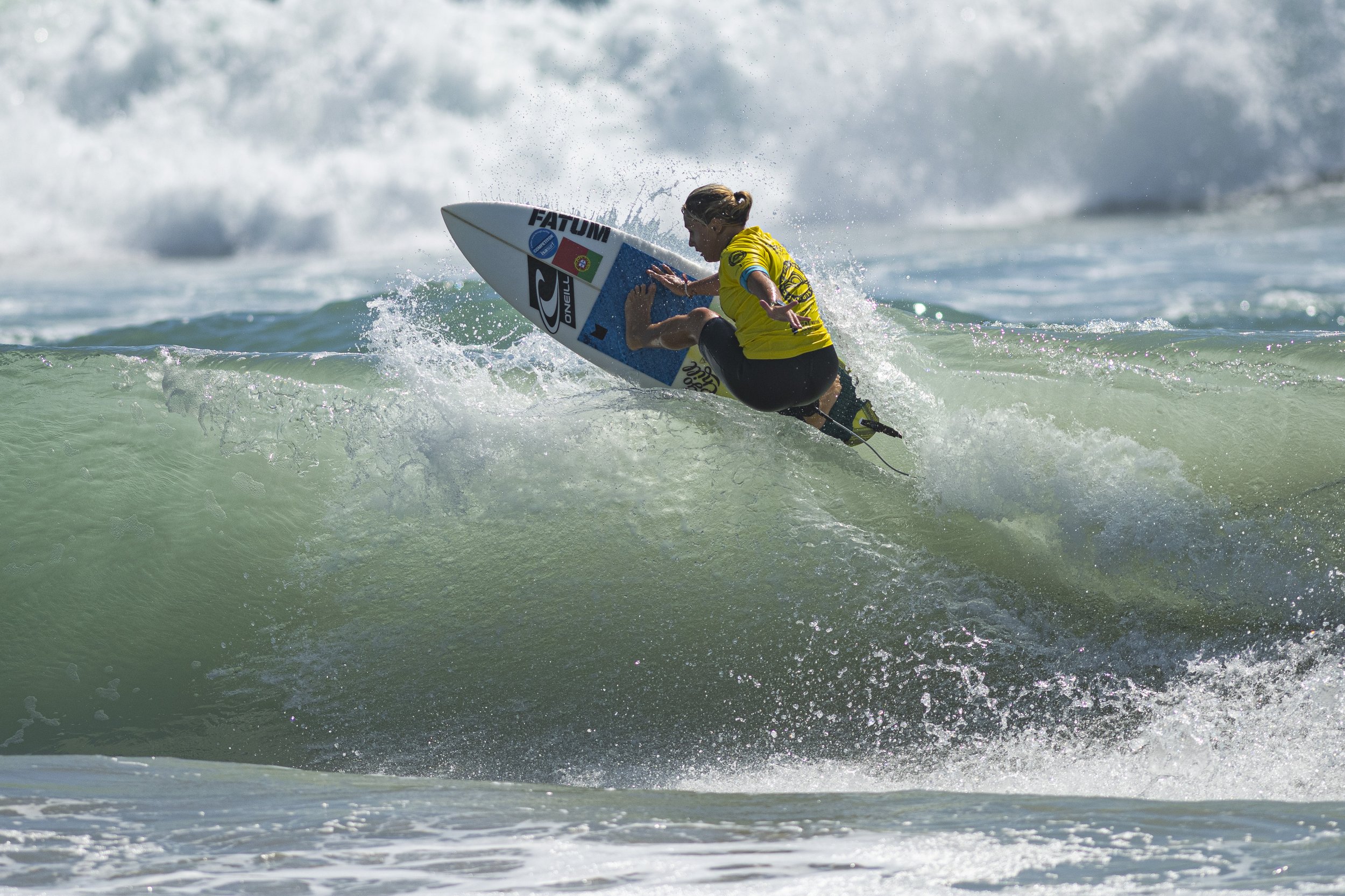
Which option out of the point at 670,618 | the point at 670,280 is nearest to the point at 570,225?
the point at 670,280

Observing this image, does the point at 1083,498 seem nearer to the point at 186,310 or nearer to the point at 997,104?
the point at 186,310

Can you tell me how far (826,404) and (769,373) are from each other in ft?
1.63

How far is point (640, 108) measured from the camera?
1956 cm

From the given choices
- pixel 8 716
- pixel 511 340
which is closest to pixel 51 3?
pixel 511 340

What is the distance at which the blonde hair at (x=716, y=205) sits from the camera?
172 inches

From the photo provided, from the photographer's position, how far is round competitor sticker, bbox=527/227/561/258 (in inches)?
209

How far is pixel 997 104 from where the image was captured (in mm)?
20062

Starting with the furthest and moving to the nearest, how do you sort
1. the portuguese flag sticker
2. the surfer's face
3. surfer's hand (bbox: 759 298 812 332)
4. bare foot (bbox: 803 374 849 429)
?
the portuguese flag sticker < bare foot (bbox: 803 374 849 429) < the surfer's face < surfer's hand (bbox: 759 298 812 332)

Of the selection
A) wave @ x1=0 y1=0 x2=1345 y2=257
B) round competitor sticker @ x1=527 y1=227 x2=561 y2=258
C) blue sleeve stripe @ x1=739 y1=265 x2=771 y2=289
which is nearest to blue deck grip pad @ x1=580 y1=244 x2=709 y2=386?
round competitor sticker @ x1=527 y1=227 x2=561 y2=258

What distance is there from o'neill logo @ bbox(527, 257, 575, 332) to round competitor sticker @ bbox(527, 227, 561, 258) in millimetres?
45

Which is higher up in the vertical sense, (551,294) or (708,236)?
(708,236)

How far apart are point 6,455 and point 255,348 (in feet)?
16.7

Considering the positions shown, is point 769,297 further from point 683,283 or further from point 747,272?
point 683,283

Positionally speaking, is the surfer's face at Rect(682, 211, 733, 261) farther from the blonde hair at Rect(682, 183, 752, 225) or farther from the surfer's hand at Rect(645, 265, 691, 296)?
the surfer's hand at Rect(645, 265, 691, 296)
